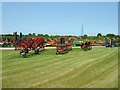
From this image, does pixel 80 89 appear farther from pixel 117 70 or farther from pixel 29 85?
pixel 117 70

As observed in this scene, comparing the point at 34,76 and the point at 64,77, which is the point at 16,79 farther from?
the point at 64,77

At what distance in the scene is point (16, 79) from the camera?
8539 mm

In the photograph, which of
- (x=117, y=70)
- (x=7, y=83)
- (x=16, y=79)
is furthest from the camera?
(x=117, y=70)

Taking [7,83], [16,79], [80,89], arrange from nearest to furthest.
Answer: [80,89]
[7,83]
[16,79]

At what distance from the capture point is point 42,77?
8.76m

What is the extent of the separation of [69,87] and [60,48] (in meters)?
13.1

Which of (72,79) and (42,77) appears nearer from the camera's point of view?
(72,79)

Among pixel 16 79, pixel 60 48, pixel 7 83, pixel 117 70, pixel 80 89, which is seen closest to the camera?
pixel 80 89

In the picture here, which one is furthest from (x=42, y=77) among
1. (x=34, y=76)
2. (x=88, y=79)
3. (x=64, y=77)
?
(x=88, y=79)

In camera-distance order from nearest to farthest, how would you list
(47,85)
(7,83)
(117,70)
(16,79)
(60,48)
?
1. (47,85)
2. (7,83)
3. (16,79)
4. (117,70)
5. (60,48)

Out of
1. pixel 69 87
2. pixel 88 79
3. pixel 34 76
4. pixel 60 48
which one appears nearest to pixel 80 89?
pixel 69 87

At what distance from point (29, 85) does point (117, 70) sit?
17.2 feet

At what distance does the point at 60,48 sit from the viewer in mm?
20094

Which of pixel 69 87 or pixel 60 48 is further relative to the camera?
pixel 60 48
